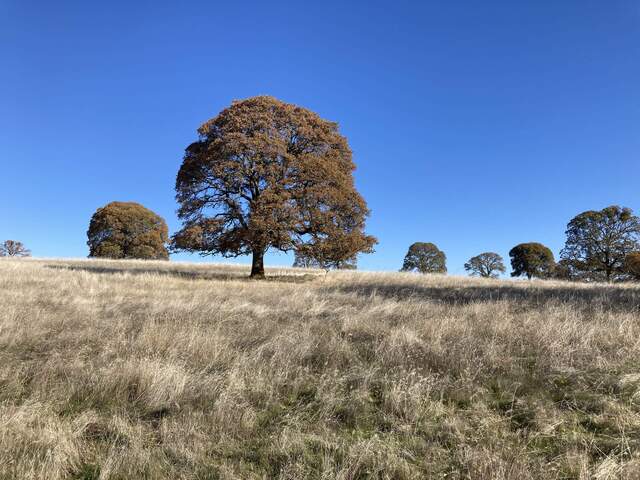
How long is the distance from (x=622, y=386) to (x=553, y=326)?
2488 millimetres

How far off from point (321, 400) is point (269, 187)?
17443 mm

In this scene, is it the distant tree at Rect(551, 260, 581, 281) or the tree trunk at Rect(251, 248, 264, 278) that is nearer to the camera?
the tree trunk at Rect(251, 248, 264, 278)

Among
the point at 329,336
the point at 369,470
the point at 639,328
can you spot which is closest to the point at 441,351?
the point at 329,336

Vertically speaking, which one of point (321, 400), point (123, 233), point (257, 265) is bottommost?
point (321, 400)

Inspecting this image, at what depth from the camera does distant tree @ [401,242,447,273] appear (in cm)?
6303

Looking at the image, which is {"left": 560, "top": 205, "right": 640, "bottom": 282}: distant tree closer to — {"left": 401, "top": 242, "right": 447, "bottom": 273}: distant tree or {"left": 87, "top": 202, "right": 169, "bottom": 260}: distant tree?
{"left": 401, "top": 242, "right": 447, "bottom": 273}: distant tree

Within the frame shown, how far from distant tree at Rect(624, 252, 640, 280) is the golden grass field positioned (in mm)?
39017

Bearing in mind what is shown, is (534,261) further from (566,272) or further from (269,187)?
(269,187)

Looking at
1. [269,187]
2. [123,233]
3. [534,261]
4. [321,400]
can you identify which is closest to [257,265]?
[269,187]

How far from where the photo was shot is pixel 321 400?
450cm

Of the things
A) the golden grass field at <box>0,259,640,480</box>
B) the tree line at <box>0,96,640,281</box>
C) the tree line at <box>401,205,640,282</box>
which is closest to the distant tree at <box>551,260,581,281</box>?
the tree line at <box>401,205,640,282</box>

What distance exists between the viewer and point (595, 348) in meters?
5.92

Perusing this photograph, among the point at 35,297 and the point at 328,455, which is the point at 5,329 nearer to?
the point at 35,297

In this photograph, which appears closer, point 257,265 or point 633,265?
point 257,265
